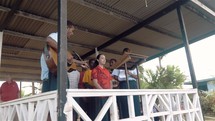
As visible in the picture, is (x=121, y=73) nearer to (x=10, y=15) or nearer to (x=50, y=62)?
(x=50, y=62)

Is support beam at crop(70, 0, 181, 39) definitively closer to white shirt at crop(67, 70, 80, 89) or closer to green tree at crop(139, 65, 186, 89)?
white shirt at crop(67, 70, 80, 89)

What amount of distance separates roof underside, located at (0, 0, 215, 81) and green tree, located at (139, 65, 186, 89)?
317 inches

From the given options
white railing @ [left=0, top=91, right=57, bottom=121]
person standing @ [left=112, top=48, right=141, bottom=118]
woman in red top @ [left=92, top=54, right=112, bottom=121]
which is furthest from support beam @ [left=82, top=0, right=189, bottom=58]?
white railing @ [left=0, top=91, right=57, bottom=121]

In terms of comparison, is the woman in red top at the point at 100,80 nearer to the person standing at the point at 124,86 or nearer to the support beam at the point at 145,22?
the person standing at the point at 124,86

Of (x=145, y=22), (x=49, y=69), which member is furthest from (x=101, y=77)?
(x=145, y=22)

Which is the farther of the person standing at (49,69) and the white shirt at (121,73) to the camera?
the white shirt at (121,73)

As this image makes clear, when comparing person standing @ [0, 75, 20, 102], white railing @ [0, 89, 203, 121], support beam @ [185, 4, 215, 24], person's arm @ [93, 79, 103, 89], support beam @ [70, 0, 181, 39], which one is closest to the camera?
white railing @ [0, 89, 203, 121]

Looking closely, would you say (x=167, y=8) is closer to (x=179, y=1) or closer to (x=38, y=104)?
(x=179, y=1)

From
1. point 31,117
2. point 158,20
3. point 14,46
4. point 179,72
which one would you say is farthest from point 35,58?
point 179,72

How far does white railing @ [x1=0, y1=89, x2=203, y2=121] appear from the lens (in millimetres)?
2072

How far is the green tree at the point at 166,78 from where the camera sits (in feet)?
48.9

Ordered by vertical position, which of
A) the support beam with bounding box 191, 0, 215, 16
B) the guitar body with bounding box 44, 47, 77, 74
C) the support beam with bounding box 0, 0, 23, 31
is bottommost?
the guitar body with bounding box 44, 47, 77, 74

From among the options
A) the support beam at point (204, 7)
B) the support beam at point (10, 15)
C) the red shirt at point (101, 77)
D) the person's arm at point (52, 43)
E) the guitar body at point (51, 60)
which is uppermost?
the support beam at point (204, 7)

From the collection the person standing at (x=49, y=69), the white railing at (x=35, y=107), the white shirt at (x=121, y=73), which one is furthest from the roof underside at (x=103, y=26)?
the white railing at (x=35, y=107)
